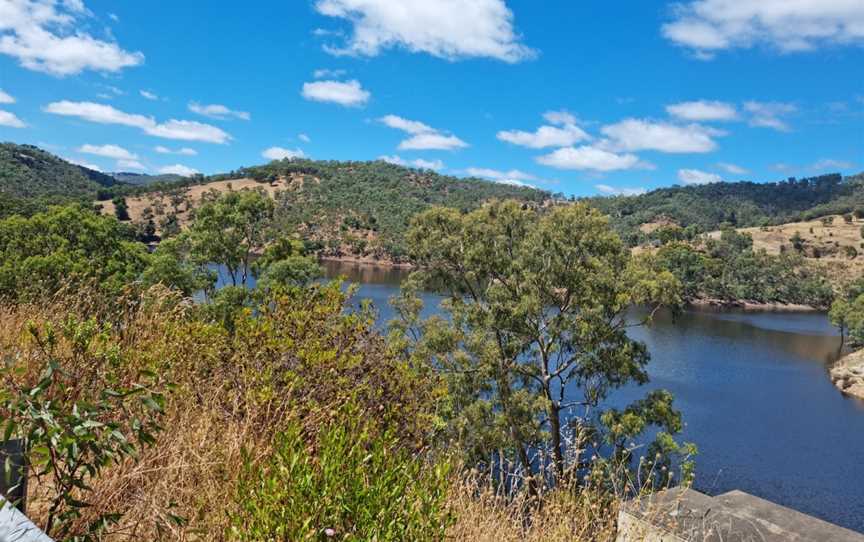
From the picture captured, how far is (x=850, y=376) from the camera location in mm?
37656

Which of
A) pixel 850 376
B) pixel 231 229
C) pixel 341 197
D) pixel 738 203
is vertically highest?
pixel 738 203

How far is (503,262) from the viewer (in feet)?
52.1

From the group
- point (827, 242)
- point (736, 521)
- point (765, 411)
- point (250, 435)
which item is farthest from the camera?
point (827, 242)

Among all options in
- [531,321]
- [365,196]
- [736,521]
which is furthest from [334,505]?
[365,196]

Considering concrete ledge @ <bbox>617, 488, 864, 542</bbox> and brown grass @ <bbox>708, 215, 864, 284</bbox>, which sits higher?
brown grass @ <bbox>708, 215, 864, 284</bbox>

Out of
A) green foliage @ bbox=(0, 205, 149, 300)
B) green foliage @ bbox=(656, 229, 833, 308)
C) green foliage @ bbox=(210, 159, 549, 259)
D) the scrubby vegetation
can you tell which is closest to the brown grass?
green foliage @ bbox=(656, 229, 833, 308)

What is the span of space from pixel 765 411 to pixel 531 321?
72.3 ft

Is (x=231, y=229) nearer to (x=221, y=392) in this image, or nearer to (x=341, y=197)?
(x=221, y=392)

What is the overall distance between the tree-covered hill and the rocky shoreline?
221 ft

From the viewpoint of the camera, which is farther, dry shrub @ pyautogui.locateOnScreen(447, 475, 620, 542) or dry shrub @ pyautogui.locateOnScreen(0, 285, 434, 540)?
dry shrub @ pyautogui.locateOnScreen(447, 475, 620, 542)

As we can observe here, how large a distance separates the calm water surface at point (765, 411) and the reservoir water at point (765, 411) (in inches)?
2.2

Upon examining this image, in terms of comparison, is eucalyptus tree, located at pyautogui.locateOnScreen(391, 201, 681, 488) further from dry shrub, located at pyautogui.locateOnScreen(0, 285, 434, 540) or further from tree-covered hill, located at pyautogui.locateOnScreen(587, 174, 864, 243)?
tree-covered hill, located at pyautogui.locateOnScreen(587, 174, 864, 243)

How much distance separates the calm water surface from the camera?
70.0 ft

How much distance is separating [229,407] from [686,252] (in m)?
81.5
